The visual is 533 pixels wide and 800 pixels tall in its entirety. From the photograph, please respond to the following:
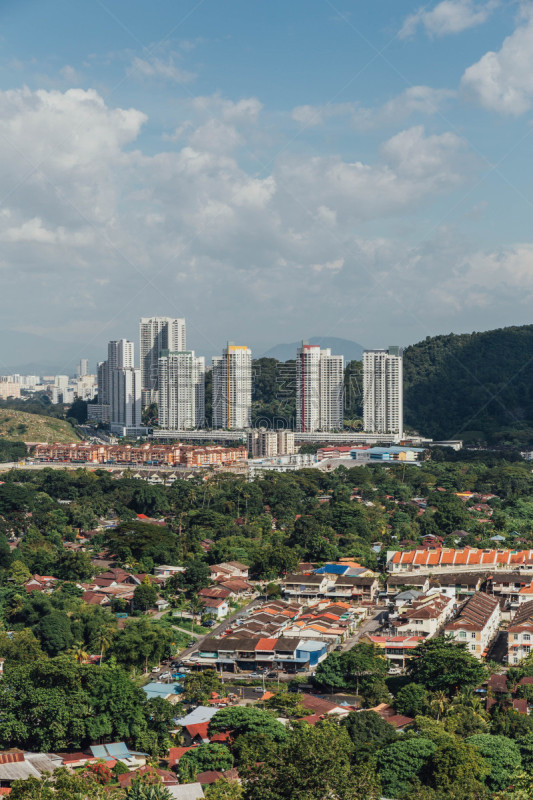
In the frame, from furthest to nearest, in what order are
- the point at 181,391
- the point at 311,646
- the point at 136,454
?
the point at 181,391
the point at 136,454
the point at 311,646

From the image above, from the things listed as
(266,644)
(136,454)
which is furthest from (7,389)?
(266,644)

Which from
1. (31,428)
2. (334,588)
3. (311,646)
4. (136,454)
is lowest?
(311,646)

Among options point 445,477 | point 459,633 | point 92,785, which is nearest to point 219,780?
point 92,785

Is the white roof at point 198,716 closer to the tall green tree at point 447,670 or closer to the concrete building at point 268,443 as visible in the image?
the tall green tree at point 447,670

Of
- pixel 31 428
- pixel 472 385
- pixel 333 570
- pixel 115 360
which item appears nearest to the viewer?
pixel 333 570

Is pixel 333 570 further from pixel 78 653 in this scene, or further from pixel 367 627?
pixel 78 653

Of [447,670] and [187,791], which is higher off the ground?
[447,670]

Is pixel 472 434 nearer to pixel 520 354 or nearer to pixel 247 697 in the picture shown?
pixel 520 354
